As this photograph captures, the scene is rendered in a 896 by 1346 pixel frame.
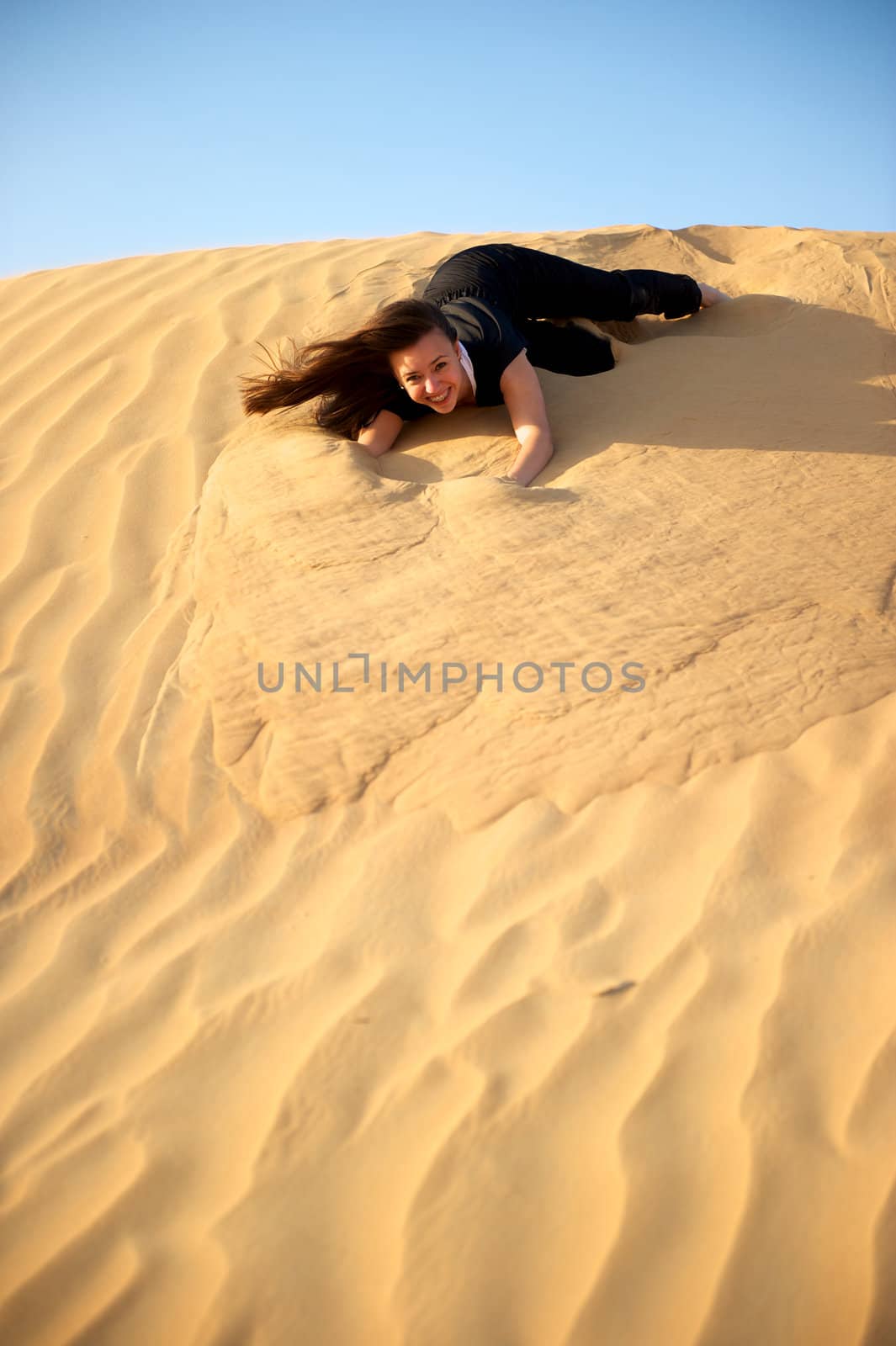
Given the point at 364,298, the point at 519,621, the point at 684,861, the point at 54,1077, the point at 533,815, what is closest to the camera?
the point at 54,1077

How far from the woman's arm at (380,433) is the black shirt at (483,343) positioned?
0.03 meters

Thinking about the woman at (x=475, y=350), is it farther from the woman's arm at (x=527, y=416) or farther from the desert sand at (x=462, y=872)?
the desert sand at (x=462, y=872)

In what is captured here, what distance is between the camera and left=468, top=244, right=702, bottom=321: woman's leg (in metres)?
3.49

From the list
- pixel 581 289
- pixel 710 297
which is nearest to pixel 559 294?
pixel 581 289

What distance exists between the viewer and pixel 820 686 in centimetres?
211

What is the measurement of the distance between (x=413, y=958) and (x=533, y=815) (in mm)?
407

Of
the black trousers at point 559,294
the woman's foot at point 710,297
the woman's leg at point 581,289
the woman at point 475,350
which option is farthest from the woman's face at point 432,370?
the woman's foot at point 710,297

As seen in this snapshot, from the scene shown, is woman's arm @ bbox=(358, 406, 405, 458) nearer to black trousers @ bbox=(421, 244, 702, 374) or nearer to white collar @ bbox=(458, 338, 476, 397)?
white collar @ bbox=(458, 338, 476, 397)

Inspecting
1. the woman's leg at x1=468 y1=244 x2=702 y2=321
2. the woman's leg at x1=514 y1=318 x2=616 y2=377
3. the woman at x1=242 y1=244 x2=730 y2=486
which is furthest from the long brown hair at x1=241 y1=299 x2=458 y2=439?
the woman's leg at x1=514 y1=318 x2=616 y2=377

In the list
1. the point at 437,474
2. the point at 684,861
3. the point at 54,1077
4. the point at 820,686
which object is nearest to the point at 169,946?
the point at 54,1077

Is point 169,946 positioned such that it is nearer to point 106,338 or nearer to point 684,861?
point 684,861

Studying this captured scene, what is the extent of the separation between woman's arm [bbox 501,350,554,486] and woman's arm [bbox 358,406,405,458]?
401 mm

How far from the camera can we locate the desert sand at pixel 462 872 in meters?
1.33

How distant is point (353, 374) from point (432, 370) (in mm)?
319
